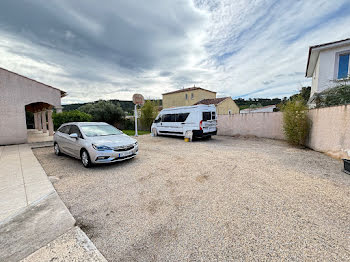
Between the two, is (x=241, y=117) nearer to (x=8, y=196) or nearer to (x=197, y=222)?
(x=197, y=222)

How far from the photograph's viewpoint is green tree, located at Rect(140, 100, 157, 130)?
19531 millimetres

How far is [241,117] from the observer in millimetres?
11945

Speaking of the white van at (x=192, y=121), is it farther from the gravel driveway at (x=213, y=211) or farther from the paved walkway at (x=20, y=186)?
the paved walkway at (x=20, y=186)

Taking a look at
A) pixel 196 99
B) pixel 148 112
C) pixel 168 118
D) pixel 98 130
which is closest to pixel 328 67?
pixel 168 118

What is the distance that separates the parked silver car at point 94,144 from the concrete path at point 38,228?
1.34 metres

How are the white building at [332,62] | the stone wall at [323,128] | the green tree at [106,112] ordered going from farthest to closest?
the green tree at [106,112] → the white building at [332,62] → the stone wall at [323,128]

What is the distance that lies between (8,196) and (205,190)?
3.95 m

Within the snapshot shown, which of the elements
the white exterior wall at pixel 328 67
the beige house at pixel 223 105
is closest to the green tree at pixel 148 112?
the beige house at pixel 223 105

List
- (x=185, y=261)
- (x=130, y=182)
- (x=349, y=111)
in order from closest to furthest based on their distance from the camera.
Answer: (x=185, y=261)
(x=130, y=182)
(x=349, y=111)

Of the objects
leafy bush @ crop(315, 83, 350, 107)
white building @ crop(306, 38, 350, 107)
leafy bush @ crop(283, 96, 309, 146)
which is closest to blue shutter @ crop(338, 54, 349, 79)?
white building @ crop(306, 38, 350, 107)

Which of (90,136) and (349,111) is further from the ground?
(349,111)

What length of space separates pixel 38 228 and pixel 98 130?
3.93m

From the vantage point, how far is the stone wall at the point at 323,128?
4.92 meters

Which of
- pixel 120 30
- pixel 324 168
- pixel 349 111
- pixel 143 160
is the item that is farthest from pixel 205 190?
pixel 120 30
